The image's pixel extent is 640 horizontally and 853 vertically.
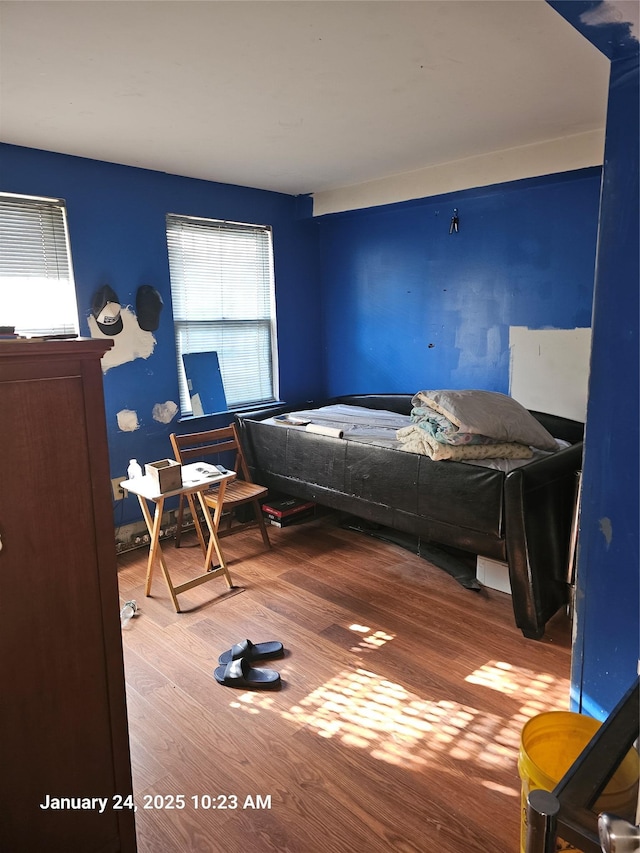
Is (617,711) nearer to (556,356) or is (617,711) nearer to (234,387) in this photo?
(556,356)

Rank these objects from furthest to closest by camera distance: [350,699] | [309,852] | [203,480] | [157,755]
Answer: [203,480] < [350,699] < [157,755] < [309,852]

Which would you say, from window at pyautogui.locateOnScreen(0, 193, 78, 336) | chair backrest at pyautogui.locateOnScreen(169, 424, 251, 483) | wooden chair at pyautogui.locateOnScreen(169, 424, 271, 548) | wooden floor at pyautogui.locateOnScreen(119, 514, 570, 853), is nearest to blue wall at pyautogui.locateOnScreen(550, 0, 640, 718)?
wooden floor at pyautogui.locateOnScreen(119, 514, 570, 853)

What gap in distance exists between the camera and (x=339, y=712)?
2.13 meters

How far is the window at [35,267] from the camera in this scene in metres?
3.05

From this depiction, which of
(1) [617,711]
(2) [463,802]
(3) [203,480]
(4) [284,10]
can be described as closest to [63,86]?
(4) [284,10]

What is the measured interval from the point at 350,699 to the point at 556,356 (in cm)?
231

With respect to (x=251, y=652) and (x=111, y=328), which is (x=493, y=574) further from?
(x=111, y=328)

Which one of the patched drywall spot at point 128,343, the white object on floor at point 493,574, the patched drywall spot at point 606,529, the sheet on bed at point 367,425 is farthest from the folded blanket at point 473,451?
the patched drywall spot at point 128,343

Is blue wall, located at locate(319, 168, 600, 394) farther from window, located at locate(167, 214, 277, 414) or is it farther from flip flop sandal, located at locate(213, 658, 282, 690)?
flip flop sandal, located at locate(213, 658, 282, 690)

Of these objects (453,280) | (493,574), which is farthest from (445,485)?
(453,280)

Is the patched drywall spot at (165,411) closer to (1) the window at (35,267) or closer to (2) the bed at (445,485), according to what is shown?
(2) the bed at (445,485)

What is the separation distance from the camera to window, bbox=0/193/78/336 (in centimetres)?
305

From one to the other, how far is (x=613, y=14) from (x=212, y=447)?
9.52ft

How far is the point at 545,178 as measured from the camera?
3219 mm
